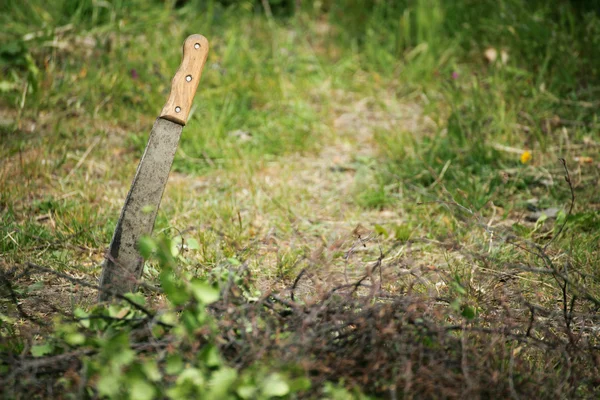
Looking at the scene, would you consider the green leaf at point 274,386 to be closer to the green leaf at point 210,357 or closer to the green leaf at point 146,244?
the green leaf at point 210,357

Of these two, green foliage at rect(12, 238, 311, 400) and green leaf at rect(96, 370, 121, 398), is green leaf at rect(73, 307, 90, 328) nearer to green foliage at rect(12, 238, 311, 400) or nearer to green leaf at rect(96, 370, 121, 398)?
green foliage at rect(12, 238, 311, 400)

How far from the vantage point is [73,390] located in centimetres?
169

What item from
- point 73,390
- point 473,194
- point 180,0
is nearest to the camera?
point 73,390

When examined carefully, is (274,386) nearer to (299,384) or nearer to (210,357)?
(299,384)

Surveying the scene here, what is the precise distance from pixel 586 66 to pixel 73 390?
3.68 meters

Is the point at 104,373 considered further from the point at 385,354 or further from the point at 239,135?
the point at 239,135

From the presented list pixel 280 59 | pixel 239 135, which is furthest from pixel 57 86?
pixel 280 59

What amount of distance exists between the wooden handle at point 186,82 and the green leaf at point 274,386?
1018 millimetres

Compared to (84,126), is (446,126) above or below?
above

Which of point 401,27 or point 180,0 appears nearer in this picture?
point 401,27

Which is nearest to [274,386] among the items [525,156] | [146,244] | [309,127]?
[146,244]

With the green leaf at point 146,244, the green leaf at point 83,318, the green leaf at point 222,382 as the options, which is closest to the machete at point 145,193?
the green leaf at point 83,318

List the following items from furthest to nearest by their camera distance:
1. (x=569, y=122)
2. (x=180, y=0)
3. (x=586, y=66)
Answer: (x=180, y=0), (x=586, y=66), (x=569, y=122)

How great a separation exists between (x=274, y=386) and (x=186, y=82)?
1.15 m
